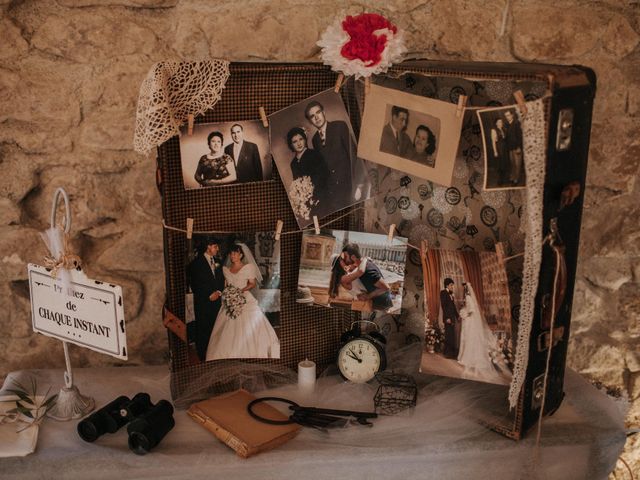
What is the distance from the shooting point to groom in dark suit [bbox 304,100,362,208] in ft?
4.30

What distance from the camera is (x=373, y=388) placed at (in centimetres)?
139

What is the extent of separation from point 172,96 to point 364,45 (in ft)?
1.19

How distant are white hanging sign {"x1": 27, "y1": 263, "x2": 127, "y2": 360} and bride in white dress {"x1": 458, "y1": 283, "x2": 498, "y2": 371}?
0.65m

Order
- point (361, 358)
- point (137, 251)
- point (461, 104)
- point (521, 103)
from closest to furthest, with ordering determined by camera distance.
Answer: point (521, 103)
point (461, 104)
point (361, 358)
point (137, 251)

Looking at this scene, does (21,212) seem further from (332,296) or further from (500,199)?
(500,199)

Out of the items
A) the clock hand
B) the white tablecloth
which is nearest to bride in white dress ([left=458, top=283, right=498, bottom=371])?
the white tablecloth

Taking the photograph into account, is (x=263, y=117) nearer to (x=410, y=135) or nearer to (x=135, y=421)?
(x=410, y=135)

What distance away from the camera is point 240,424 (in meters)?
1.24

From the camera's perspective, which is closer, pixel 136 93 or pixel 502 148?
pixel 502 148

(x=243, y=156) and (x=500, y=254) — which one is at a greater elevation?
(x=243, y=156)

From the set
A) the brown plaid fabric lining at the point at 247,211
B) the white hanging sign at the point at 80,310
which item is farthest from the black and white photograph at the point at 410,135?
the white hanging sign at the point at 80,310

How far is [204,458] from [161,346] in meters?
0.48

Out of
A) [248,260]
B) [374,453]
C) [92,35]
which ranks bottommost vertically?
[374,453]

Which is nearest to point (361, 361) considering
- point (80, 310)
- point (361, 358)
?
point (361, 358)
